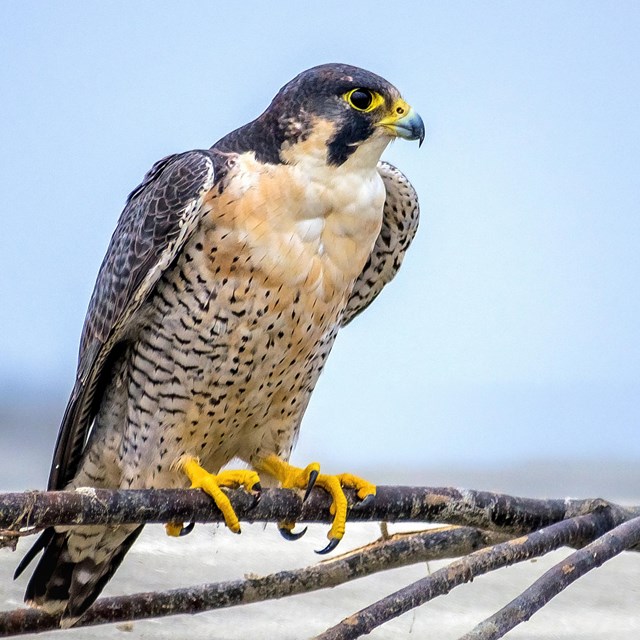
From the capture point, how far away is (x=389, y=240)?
3.15 m

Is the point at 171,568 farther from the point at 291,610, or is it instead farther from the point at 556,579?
the point at 556,579

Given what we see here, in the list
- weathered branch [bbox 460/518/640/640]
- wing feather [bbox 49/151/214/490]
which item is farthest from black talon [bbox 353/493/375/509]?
wing feather [bbox 49/151/214/490]

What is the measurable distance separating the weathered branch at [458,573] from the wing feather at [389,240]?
3.44 feet

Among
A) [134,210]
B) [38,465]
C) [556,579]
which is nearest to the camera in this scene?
[556,579]

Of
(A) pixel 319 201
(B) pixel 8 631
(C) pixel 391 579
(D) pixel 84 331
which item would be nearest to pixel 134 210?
(D) pixel 84 331

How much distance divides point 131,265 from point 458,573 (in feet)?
3.79

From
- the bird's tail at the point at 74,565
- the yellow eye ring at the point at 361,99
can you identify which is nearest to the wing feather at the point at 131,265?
the bird's tail at the point at 74,565

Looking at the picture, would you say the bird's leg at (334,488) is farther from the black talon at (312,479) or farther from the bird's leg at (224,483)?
the bird's leg at (224,483)

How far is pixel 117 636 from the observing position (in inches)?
128

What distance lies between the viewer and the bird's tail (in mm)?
2848

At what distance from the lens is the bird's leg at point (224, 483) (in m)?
2.39

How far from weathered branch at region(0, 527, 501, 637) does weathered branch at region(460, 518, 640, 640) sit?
0.50m

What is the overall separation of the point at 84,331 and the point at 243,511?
2.78ft

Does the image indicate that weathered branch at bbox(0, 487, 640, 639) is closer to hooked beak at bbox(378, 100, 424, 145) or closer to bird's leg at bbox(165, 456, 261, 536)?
bird's leg at bbox(165, 456, 261, 536)
